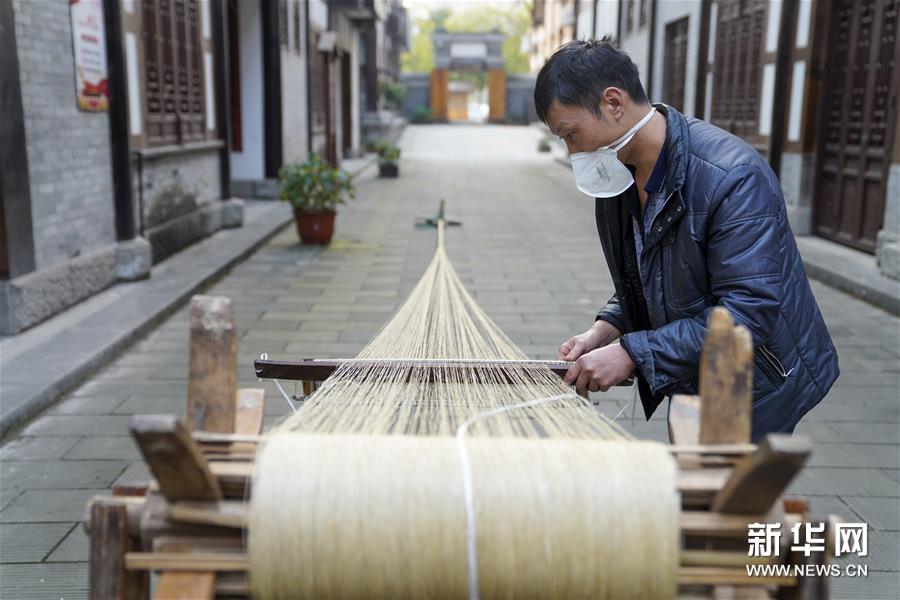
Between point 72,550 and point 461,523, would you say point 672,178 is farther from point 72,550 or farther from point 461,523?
point 72,550

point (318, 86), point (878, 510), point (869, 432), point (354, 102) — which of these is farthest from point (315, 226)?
point (354, 102)

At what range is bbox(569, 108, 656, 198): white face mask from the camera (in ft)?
6.20

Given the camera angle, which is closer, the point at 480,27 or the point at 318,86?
the point at 318,86

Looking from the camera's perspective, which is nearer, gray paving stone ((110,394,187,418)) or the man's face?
the man's face

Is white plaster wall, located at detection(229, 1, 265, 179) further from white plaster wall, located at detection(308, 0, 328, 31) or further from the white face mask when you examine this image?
the white face mask

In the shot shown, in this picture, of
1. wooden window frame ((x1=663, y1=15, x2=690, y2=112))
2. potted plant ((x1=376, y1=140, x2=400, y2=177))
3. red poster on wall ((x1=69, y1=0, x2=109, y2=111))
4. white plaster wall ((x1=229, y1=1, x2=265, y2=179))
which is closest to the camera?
red poster on wall ((x1=69, y1=0, x2=109, y2=111))

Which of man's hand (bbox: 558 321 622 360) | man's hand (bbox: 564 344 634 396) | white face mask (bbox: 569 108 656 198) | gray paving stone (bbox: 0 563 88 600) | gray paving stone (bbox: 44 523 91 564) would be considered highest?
white face mask (bbox: 569 108 656 198)

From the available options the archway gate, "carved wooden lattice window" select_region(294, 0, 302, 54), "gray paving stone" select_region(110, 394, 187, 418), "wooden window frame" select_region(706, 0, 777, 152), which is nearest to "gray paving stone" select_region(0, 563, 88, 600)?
"gray paving stone" select_region(110, 394, 187, 418)

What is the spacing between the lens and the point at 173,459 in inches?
41.4

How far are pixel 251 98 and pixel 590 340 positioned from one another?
11.0 meters

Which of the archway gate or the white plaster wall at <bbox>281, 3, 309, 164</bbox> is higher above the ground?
the archway gate

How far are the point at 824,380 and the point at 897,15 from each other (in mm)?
6455

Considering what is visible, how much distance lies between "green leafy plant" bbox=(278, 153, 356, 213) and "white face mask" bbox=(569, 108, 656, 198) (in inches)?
267

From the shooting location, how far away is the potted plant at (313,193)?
337 inches
